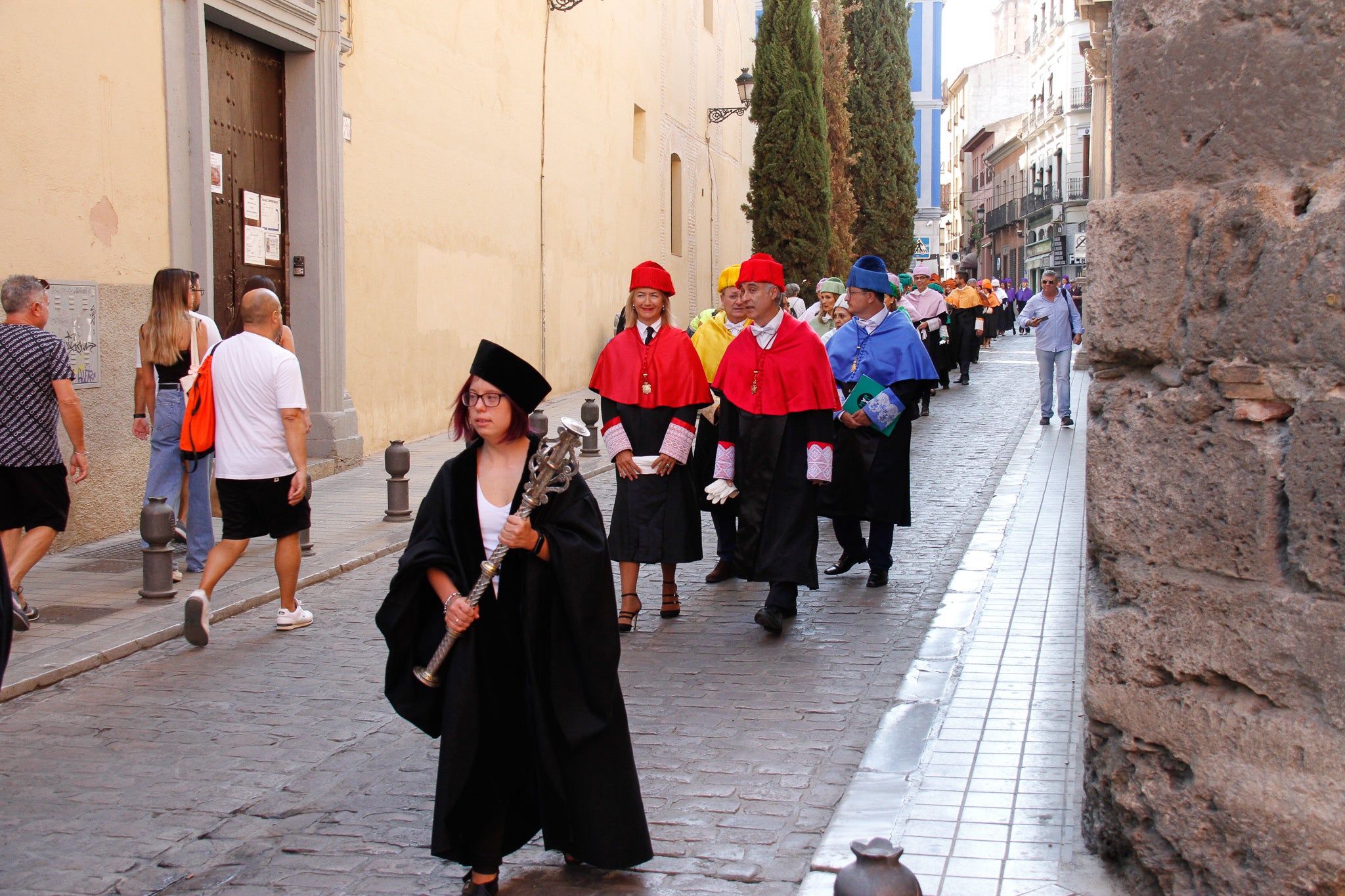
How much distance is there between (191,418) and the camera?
24.2 ft

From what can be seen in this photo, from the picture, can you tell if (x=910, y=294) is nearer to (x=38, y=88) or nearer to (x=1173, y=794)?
(x=38, y=88)

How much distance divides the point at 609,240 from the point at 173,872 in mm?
18666

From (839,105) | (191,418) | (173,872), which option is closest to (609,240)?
(839,105)

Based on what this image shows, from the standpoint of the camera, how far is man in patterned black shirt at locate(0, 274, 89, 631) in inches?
268

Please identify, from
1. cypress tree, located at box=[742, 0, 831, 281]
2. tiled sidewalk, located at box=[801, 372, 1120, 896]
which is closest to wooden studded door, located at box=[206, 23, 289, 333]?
tiled sidewalk, located at box=[801, 372, 1120, 896]

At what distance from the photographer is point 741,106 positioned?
98.7 feet

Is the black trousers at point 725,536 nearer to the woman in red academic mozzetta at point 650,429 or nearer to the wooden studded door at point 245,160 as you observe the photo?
the woman in red academic mozzetta at point 650,429

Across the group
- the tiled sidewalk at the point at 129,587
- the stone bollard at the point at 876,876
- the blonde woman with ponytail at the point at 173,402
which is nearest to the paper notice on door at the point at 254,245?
the tiled sidewalk at the point at 129,587

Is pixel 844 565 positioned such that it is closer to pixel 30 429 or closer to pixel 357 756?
pixel 357 756

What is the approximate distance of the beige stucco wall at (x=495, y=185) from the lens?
13906mm

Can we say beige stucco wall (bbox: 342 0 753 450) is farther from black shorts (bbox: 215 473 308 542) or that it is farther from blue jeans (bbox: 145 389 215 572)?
black shorts (bbox: 215 473 308 542)

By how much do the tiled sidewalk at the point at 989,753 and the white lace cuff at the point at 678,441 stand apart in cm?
155

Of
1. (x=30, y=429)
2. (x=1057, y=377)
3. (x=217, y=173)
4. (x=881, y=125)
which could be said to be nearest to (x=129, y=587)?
(x=30, y=429)

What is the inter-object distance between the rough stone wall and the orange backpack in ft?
16.8
